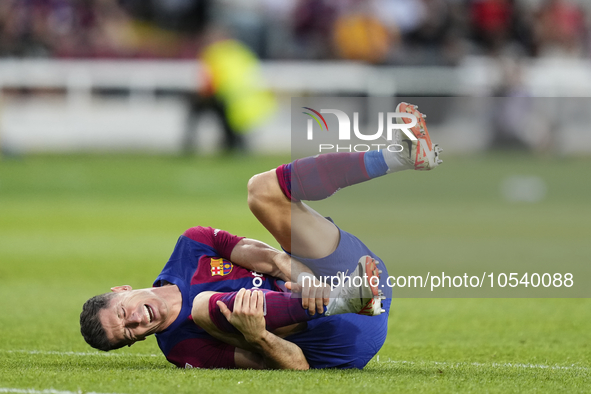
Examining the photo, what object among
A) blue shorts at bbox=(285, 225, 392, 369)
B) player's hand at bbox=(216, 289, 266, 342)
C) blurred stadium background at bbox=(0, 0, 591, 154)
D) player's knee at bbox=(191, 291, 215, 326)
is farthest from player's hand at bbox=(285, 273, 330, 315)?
blurred stadium background at bbox=(0, 0, 591, 154)

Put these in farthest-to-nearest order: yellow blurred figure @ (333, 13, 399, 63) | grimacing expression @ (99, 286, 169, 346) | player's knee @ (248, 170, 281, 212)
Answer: yellow blurred figure @ (333, 13, 399, 63) < player's knee @ (248, 170, 281, 212) < grimacing expression @ (99, 286, 169, 346)

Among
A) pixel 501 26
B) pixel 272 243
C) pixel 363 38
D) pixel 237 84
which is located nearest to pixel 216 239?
pixel 272 243

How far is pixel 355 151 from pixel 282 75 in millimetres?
11740

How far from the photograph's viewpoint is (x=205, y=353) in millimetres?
4855

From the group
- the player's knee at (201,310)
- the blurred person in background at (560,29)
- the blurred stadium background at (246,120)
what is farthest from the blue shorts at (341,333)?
the blurred person in background at (560,29)

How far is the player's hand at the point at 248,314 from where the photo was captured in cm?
449

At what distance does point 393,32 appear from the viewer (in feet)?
59.4

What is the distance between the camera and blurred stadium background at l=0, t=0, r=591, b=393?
10.9 m

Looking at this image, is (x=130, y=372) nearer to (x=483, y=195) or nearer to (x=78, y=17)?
(x=483, y=195)

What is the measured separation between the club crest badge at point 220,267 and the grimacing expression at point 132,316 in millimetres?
403

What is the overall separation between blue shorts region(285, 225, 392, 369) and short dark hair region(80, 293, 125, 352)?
96cm

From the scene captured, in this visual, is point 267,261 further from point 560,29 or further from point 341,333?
point 560,29

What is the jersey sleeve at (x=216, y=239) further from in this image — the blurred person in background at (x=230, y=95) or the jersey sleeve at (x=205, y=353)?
the blurred person in background at (x=230, y=95)

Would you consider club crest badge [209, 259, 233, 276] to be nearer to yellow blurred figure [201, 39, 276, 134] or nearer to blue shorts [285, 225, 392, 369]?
blue shorts [285, 225, 392, 369]
